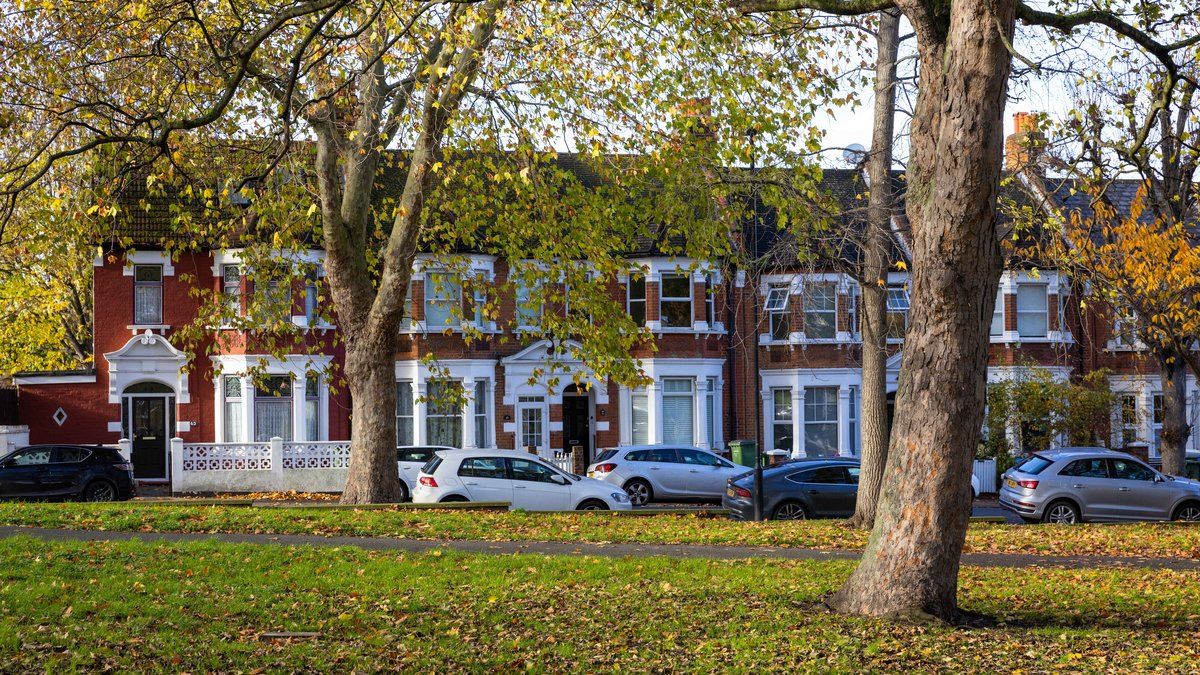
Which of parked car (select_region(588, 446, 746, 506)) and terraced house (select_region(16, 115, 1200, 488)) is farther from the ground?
terraced house (select_region(16, 115, 1200, 488))

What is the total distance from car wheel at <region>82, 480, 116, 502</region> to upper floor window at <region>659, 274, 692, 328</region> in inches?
614

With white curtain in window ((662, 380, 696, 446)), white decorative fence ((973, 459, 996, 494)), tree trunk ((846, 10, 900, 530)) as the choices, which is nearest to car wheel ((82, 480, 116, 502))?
white curtain in window ((662, 380, 696, 446))

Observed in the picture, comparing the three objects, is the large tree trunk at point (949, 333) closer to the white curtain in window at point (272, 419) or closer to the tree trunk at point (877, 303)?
the tree trunk at point (877, 303)

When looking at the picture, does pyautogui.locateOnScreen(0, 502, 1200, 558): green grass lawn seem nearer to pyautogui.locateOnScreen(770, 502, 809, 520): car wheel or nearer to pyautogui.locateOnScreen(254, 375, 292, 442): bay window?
pyautogui.locateOnScreen(770, 502, 809, 520): car wheel

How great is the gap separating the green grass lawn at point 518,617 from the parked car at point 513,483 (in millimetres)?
8792

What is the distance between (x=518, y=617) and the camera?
10188 mm

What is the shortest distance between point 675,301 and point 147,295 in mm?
14754

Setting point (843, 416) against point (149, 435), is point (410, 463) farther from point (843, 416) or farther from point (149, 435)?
point (843, 416)

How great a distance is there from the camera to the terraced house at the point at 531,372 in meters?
33.0

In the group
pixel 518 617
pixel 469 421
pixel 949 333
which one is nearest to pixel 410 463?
pixel 469 421

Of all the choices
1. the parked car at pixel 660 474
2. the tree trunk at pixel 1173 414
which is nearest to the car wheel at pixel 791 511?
the parked car at pixel 660 474

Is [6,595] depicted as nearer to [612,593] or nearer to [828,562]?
[612,593]

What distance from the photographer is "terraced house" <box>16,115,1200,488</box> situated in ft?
108

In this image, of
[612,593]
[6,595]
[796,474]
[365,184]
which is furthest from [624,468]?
[6,595]
